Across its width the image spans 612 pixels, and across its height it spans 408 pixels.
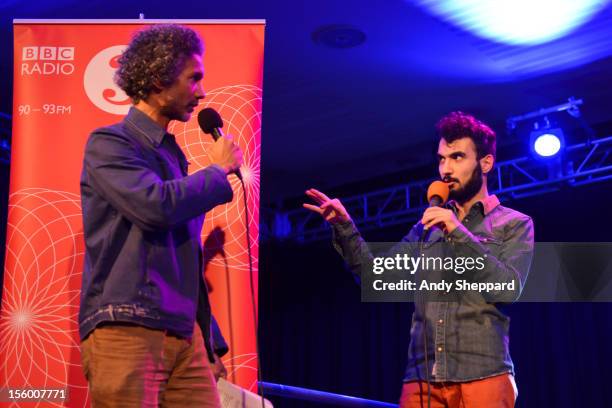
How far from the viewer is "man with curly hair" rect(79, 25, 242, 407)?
5.76ft

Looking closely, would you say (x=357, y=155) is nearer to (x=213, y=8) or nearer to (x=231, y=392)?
(x=213, y=8)

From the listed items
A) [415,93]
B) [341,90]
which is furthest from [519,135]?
[341,90]

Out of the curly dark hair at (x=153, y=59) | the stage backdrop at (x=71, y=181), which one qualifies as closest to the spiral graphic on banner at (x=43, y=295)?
the stage backdrop at (x=71, y=181)

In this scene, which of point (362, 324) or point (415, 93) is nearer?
point (415, 93)

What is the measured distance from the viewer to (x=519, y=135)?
696cm

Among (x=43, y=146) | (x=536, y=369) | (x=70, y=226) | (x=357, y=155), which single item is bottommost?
(x=536, y=369)

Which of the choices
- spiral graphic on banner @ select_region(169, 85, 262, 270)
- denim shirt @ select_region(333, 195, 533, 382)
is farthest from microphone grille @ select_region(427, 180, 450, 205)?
spiral graphic on banner @ select_region(169, 85, 262, 270)

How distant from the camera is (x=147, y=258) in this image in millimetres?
1825

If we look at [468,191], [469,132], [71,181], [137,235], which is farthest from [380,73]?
[137,235]

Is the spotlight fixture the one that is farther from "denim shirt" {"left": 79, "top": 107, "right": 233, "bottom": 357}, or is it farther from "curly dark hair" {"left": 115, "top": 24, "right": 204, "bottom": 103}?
"denim shirt" {"left": 79, "top": 107, "right": 233, "bottom": 357}

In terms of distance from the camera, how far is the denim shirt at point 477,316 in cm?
265

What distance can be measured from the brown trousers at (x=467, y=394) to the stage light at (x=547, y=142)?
13.0 ft

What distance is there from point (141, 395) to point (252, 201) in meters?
1.13

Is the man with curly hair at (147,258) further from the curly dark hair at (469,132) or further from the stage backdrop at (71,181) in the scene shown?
the curly dark hair at (469,132)
